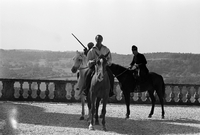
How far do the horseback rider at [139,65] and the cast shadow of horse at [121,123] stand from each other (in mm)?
1876

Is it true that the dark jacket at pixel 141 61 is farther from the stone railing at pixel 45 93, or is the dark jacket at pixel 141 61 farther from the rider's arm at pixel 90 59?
the stone railing at pixel 45 93

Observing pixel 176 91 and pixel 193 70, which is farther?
pixel 193 70

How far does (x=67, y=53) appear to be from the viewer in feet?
212

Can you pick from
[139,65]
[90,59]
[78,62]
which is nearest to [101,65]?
[90,59]

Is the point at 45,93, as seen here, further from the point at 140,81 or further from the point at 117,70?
the point at 140,81

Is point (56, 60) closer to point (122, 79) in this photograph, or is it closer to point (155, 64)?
point (155, 64)

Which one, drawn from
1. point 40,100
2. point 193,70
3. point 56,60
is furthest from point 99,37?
point 56,60

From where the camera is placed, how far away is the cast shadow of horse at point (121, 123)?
43.9ft

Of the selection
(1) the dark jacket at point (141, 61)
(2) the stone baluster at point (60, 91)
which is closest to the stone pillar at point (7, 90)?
(2) the stone baluster at point (60, 91)

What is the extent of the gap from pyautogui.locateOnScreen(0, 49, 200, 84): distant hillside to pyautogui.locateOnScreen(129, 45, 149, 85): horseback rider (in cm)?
2823

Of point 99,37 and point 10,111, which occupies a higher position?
point 99,37

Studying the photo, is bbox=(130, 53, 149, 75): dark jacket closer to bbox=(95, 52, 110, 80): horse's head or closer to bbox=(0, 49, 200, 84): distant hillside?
bbox=(95, 52, 110, 80): horse's head

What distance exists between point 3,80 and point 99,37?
409 inches

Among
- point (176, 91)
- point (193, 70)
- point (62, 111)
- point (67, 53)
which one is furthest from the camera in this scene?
point (67, 53)
